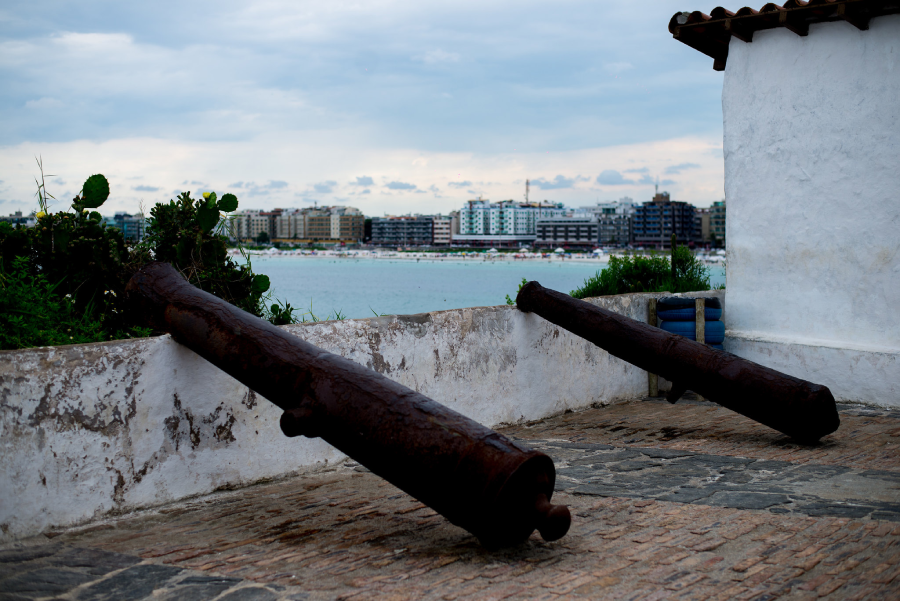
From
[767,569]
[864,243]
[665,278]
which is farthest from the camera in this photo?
[665,278]

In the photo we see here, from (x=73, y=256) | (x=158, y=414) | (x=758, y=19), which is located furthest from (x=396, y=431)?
(x=758, y=19)

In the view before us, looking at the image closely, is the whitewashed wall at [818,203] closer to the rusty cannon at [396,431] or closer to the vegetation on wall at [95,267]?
the vegetation on wall at [95,267]

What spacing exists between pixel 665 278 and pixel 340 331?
23.4ft

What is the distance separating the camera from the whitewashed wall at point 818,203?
755 cm

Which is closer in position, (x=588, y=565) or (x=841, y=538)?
(x=588, y=565)

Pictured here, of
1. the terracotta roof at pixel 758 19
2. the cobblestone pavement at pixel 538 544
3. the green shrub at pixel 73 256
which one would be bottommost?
the cobblestone pavement at pixel 538 544

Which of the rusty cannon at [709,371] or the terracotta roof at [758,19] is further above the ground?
the terracotta roof at [758,19]

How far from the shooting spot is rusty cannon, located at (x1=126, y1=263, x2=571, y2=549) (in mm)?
3166

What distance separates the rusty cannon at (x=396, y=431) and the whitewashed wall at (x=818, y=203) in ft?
→ 19.0

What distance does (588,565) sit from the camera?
3227 mm

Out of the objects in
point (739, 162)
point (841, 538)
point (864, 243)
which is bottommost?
point (841, 538)

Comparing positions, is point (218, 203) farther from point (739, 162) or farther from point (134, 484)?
point (739, 162)

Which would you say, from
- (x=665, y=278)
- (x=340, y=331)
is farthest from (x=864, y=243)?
(x=340, y=331)

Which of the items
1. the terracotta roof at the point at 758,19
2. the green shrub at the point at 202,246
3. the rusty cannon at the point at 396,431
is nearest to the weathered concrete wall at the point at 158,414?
the rusty cannon at the point at 396,431
